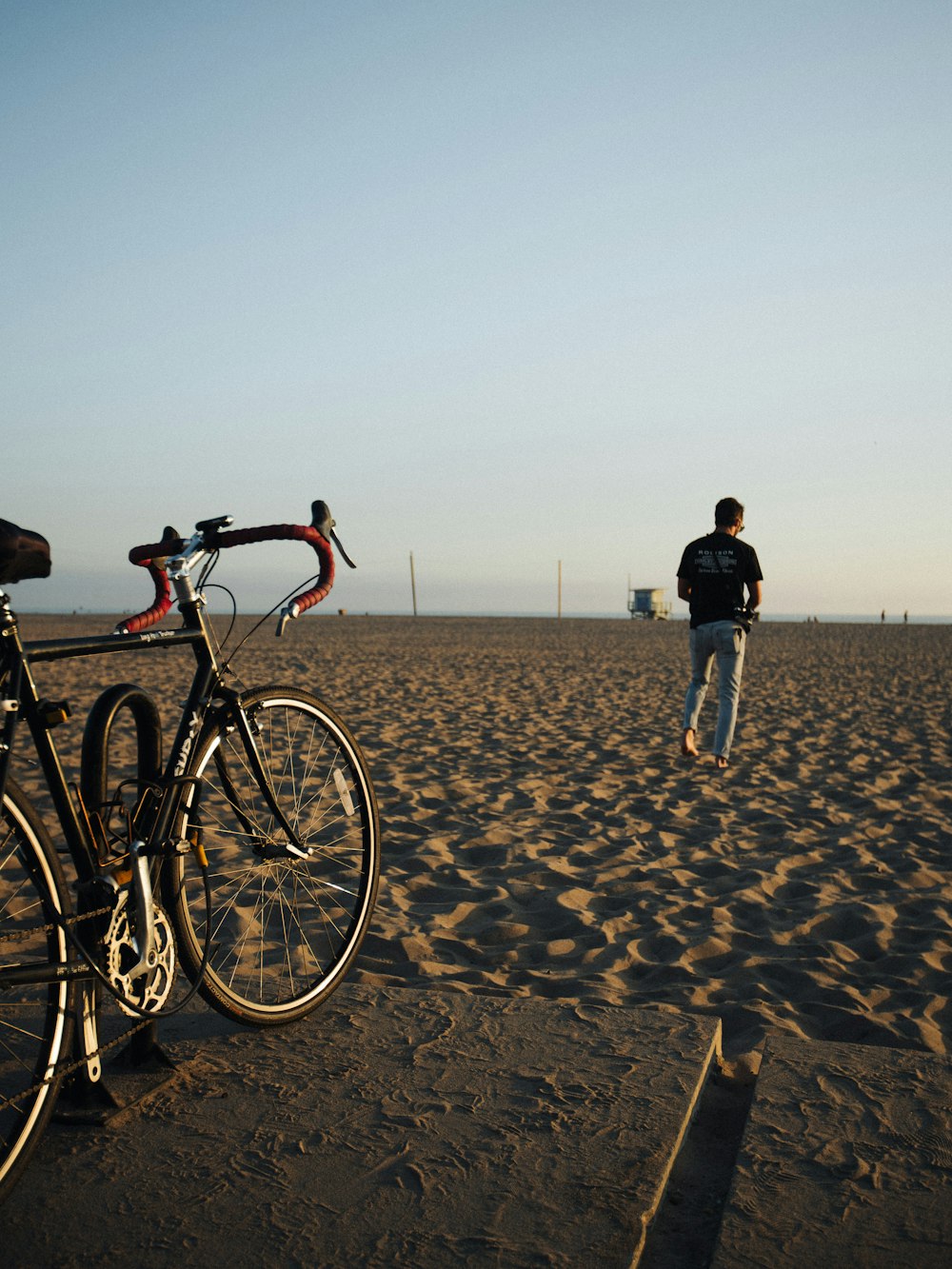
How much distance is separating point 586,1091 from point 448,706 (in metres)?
9.93

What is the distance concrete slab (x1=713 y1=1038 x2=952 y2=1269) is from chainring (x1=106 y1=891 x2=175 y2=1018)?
1282mm

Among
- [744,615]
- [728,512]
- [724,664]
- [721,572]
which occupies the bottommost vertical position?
[724,664]

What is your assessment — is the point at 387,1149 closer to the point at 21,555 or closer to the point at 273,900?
the point at 21,555

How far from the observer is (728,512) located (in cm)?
768

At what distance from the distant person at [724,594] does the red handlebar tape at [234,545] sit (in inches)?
214

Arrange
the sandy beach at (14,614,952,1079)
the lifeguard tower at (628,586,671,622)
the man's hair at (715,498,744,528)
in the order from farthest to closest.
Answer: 1. the lifeguard tower at (628,586,671,622)
2. the man's hair at (715,498,744,528)
3. the sandy beach at (14,614,952,1079)

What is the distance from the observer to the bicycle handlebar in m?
2.54

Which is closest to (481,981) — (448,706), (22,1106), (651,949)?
(651,949)

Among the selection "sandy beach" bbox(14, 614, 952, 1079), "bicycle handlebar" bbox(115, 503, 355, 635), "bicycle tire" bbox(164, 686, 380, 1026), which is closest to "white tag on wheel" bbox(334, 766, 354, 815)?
"bicycle tire" bbox(164, 686, 380, 1026)

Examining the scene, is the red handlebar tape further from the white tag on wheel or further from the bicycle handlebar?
the white tag on wheel

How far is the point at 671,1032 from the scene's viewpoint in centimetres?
258

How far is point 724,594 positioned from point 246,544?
5.76m

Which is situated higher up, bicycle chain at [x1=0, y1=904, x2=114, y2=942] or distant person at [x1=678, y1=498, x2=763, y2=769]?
distant person at [x1=678, y1=498, x2=763, y2=769]

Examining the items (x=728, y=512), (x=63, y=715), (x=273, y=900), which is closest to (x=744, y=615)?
(x=728, y=512)
